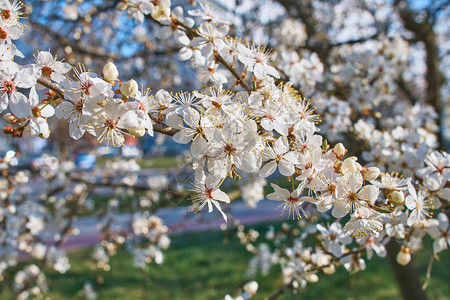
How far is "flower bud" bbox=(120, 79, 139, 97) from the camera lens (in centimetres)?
103

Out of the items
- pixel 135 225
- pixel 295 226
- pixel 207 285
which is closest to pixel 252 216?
pixel 207 285

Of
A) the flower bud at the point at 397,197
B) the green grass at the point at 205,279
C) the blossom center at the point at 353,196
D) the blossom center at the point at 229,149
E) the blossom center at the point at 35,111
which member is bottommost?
the green grass at the point at 205,279

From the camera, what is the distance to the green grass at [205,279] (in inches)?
179

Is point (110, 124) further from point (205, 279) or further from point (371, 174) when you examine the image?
point (205, 279)

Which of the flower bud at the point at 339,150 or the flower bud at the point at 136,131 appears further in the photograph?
the flower bud at the point at 339,150

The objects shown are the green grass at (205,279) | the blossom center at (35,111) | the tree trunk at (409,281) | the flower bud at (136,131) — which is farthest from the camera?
the green grass at (205,279)

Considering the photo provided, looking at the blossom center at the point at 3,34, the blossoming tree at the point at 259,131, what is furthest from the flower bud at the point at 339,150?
the blossom center at the point at 3,34

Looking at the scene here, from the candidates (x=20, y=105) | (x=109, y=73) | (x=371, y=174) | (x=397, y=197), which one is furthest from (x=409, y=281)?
(x=20, y=105)

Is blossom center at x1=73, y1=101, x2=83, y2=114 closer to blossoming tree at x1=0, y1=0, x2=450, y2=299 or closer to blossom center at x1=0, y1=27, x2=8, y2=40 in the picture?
blossoming tree at x1=0, y1=0, x2=450, y2=299

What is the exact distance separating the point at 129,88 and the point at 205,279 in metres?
4.65

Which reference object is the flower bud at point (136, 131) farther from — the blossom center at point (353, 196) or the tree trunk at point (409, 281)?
the tree trunk at point (409, 281)

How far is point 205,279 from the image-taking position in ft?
17.1

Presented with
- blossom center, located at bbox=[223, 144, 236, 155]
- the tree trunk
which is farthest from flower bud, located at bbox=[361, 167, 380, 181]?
the tree trunk

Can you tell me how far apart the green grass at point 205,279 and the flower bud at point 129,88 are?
3427 mm
